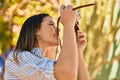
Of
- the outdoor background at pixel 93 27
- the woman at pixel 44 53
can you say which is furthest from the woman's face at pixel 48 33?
the outdoor background at pixel 93 27

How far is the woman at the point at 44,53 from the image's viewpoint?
1.86 metres

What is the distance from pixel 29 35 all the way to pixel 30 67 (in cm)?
20

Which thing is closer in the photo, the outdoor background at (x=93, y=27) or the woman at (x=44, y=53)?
the woman at (x=44, y=53)

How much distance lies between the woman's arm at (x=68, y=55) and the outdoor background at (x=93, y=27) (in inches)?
143

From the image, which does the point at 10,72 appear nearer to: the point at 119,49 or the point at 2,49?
the point at 2,49

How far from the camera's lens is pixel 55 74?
1.87 m

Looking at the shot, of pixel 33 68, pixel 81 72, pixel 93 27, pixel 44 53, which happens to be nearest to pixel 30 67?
pixel 33 68

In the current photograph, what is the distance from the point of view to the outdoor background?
5.67 m

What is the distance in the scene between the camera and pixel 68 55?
1.86 metres

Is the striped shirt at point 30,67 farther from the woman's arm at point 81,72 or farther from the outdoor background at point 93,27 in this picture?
the outdoor background at point 93,27

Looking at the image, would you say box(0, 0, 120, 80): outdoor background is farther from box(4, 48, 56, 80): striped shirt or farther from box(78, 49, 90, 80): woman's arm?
box(4, 48, 56, 80): striped shirt

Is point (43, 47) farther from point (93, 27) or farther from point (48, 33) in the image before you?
point (93, 27)

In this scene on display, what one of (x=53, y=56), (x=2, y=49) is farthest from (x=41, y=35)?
(x=2, y=49)

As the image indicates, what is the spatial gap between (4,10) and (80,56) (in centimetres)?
368
